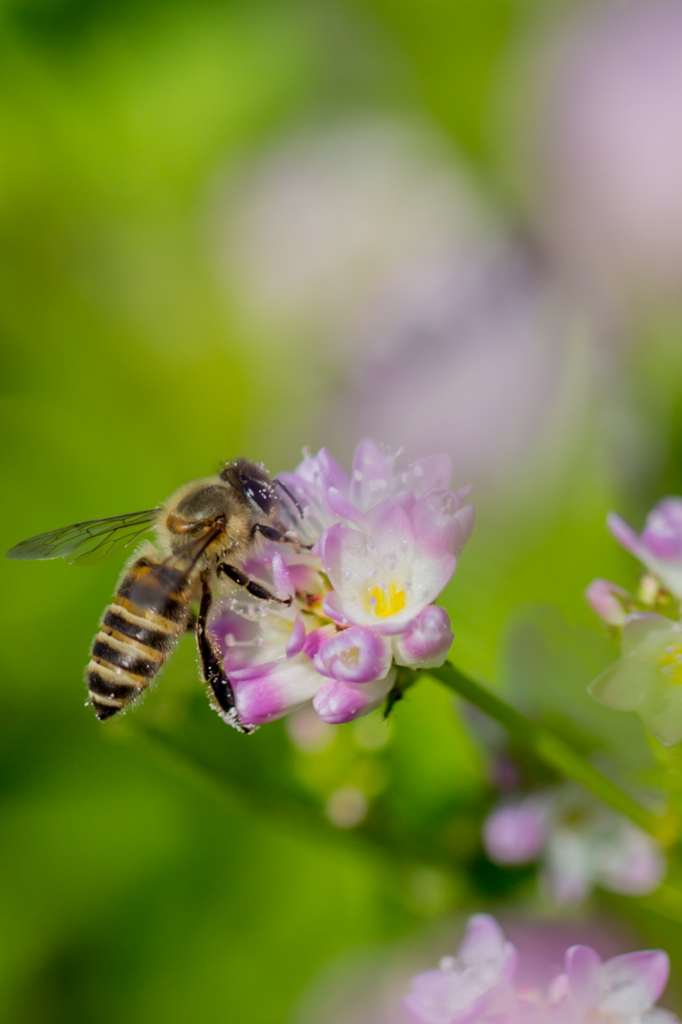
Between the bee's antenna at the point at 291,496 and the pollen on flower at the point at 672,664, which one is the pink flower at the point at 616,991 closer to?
the pollen on flower at the point at 672,664

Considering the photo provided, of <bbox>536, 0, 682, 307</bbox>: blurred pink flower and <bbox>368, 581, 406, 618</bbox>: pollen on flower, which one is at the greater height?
<bbox>536, 0, 682, 307</bbox>: blurred pink flower

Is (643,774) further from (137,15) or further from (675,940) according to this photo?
(137,15)

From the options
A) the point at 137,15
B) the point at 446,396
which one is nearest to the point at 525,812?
the point at 446,396

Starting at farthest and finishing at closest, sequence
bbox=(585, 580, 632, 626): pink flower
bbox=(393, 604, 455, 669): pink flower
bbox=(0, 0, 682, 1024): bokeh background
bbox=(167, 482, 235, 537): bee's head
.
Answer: bbox=(0, 0, 682, 1024): bokeh background, bbox=(167, 482, 235, 537): bee's head, bbox=(585, 580, 632, 626): pink flower, bbox=(393, 604, 455, 669): pink flower

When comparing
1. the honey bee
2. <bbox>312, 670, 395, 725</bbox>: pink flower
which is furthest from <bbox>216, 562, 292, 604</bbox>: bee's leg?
<bbox>312, 670, 395, 725</bbox>: pink flower

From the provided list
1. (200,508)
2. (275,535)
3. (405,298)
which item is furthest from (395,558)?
(405,298)

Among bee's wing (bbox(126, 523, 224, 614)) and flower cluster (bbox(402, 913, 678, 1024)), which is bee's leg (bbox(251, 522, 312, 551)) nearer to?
bee's wing (bbox(126, 523, 224, 614))
